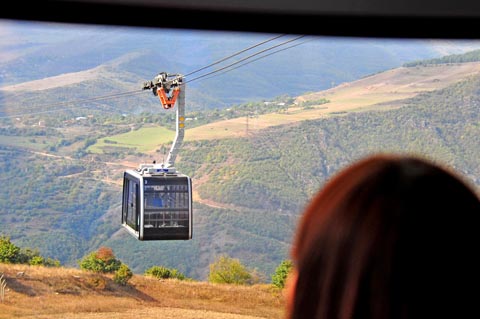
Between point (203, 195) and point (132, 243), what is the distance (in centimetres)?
243

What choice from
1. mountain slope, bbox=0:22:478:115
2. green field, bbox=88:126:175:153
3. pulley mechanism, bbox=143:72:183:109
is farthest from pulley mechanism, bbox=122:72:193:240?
mountain slope, bbox=0:22:478:115

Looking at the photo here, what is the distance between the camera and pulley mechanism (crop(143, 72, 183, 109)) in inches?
493

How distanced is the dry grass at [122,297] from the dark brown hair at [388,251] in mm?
18607

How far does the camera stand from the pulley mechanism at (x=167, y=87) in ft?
41.0

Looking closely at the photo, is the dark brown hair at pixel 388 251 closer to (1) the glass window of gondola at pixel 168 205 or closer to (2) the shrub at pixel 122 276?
(1) the glass window of gondola at pixel 168 205

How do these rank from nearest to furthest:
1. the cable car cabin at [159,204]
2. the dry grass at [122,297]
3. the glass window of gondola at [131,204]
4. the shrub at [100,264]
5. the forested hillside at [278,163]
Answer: the cable car cabin at [159,204] → the glass window of gondola at [131,204] → the dry grass at [122,297] → the shrub at [100,264] → the forested hillside at [278,163]

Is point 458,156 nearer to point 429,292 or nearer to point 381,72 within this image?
point 381,72

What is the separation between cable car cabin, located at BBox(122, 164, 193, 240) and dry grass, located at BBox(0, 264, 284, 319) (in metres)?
8.81

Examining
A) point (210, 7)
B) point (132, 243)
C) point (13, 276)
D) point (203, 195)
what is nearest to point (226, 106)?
point (203, 195)

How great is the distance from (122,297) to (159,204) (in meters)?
10.1

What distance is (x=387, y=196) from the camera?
2.00 ft

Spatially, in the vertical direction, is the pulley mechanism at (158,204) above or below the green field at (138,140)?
below

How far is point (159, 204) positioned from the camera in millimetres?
10078

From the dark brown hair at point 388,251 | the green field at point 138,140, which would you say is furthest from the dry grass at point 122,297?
the dark brown hair at point 388,251
